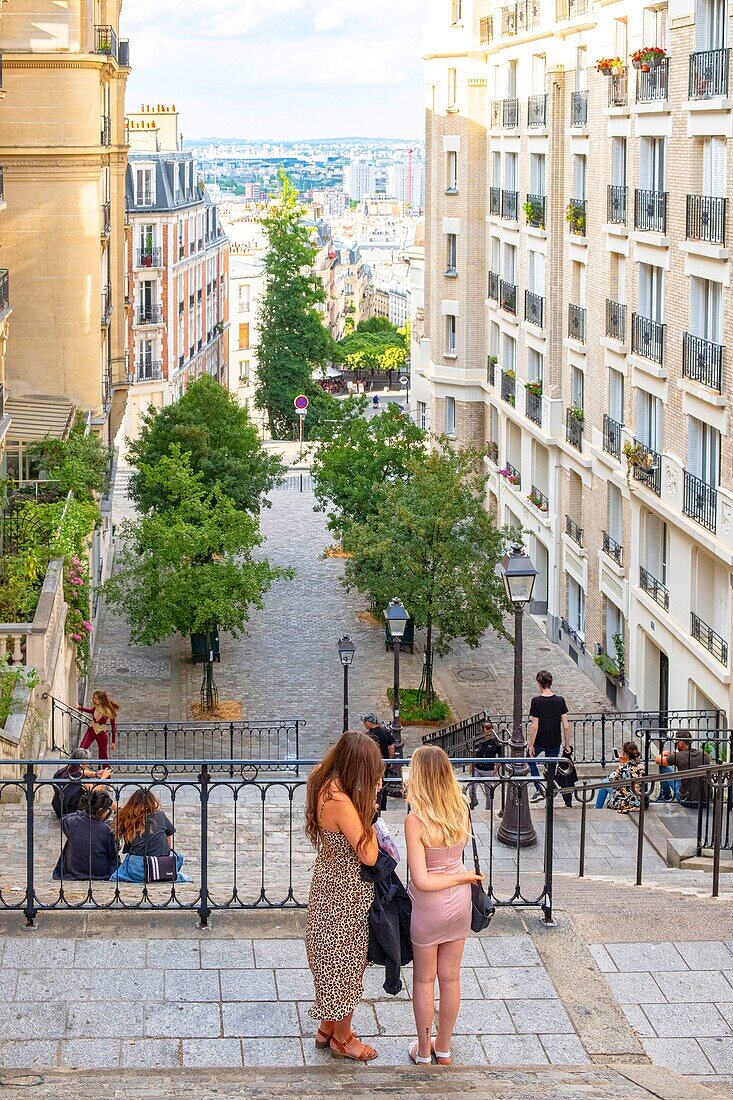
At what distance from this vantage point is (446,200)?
4781 cm

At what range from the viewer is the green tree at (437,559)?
1198 inches

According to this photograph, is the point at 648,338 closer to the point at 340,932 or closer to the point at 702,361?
the point at 702,361

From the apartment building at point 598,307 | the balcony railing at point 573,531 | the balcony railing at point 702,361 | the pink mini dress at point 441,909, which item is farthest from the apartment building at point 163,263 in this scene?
the pink mini dress at point 441,909

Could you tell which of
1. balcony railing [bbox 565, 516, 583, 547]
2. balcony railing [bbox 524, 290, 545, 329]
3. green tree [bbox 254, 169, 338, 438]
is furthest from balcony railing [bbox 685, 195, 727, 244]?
green tree [bbox 254, 169, 338, 438]

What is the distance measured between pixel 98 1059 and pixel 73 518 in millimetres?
17462

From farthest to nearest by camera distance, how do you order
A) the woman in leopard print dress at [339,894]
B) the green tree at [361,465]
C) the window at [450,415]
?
the window at [450,415] < the green tree at [361,465] < the woman in leopard print dress at [339,894]

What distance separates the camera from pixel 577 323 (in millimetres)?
36219

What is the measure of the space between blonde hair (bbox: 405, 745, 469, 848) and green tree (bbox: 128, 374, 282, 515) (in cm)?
3017

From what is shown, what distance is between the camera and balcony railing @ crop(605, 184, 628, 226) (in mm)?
31206

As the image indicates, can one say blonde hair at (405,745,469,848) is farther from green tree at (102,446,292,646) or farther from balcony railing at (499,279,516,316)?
balcony railing at (499,279,516,316)

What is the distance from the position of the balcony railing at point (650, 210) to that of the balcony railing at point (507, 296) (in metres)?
13.1

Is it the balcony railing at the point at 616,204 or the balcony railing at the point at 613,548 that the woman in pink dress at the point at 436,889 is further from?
the balcony railing at the point at 616,204

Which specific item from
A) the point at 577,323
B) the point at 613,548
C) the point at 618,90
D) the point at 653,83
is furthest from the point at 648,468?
the point at 577,323

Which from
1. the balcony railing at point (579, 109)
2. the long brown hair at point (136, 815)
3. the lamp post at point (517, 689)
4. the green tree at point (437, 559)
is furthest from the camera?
the balcony railing at point (579, 109)
